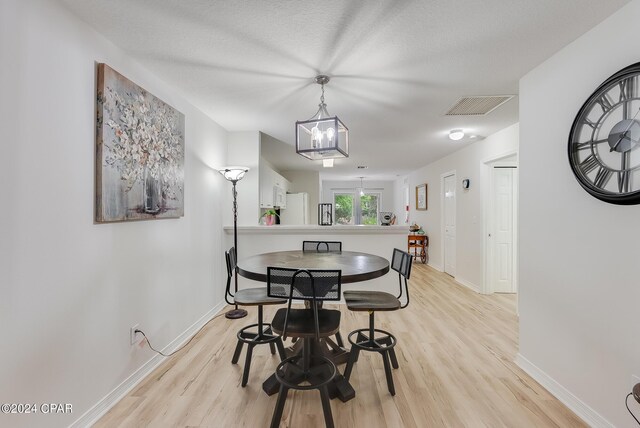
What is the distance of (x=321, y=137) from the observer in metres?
2.11

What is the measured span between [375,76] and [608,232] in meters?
1.83

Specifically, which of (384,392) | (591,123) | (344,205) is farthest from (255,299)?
(344,205)

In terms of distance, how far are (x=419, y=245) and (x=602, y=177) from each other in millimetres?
5367

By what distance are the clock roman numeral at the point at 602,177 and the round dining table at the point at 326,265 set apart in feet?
4.22

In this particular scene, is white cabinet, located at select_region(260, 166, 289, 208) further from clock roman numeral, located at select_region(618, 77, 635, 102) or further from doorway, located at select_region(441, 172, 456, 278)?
clock roman numeral, located at select_region(618, 77, 635, 102)

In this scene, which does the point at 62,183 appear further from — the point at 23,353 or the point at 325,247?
the point at 325,247

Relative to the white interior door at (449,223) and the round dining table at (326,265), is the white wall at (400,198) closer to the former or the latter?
the white interior door at (449,223)

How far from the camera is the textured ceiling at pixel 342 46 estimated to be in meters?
1.56

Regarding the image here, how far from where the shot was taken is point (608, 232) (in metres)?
1.60

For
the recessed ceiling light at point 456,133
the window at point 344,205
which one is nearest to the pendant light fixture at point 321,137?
the recessed ceiling light at point 456,133

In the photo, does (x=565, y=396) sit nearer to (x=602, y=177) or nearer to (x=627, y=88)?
(x=602, y=177)

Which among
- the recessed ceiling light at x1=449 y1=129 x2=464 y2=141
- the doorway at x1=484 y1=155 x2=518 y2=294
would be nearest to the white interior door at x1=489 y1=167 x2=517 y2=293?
the doorway at x1=484 y1=155 x2=518 y2=294

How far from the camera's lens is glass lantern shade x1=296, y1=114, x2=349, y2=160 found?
2043mm

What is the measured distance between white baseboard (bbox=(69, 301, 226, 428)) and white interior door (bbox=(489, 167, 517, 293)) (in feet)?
13.4
